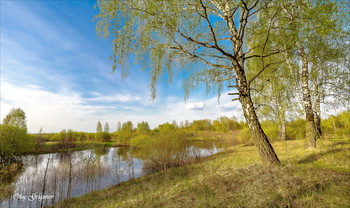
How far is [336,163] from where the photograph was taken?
14.7ft

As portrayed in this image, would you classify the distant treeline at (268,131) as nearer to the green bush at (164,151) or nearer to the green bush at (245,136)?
the green bush at (245,136)

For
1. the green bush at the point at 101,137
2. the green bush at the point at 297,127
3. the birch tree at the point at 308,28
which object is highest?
the birch tree at the point at 308,28

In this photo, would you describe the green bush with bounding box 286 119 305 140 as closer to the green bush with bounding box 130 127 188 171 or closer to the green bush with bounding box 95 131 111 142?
the green bush with bounding box 130 127 188 171

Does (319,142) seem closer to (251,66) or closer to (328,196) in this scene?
(251,66)

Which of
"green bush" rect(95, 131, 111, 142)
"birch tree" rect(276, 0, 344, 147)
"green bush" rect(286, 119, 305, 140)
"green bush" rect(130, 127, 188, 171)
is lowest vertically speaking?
"green bush" rect(95, 131, 111, 142)

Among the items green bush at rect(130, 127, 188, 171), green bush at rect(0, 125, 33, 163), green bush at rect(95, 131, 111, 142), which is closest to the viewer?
green bush at rect(130, 127, 188, 171)

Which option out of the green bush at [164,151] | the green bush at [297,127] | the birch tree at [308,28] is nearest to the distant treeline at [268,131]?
the green bush at [297,127]

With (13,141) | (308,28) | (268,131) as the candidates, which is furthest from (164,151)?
Result: (13,141)

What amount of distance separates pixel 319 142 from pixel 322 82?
131 inches

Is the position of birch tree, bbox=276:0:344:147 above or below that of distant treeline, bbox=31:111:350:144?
above

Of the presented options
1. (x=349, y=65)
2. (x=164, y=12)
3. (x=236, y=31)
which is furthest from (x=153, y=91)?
(x=349, y=65)

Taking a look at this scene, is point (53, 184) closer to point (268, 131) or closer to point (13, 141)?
point (13, 141)

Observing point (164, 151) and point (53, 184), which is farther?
point (164, 151)

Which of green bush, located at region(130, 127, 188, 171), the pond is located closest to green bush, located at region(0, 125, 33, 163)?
the pond
